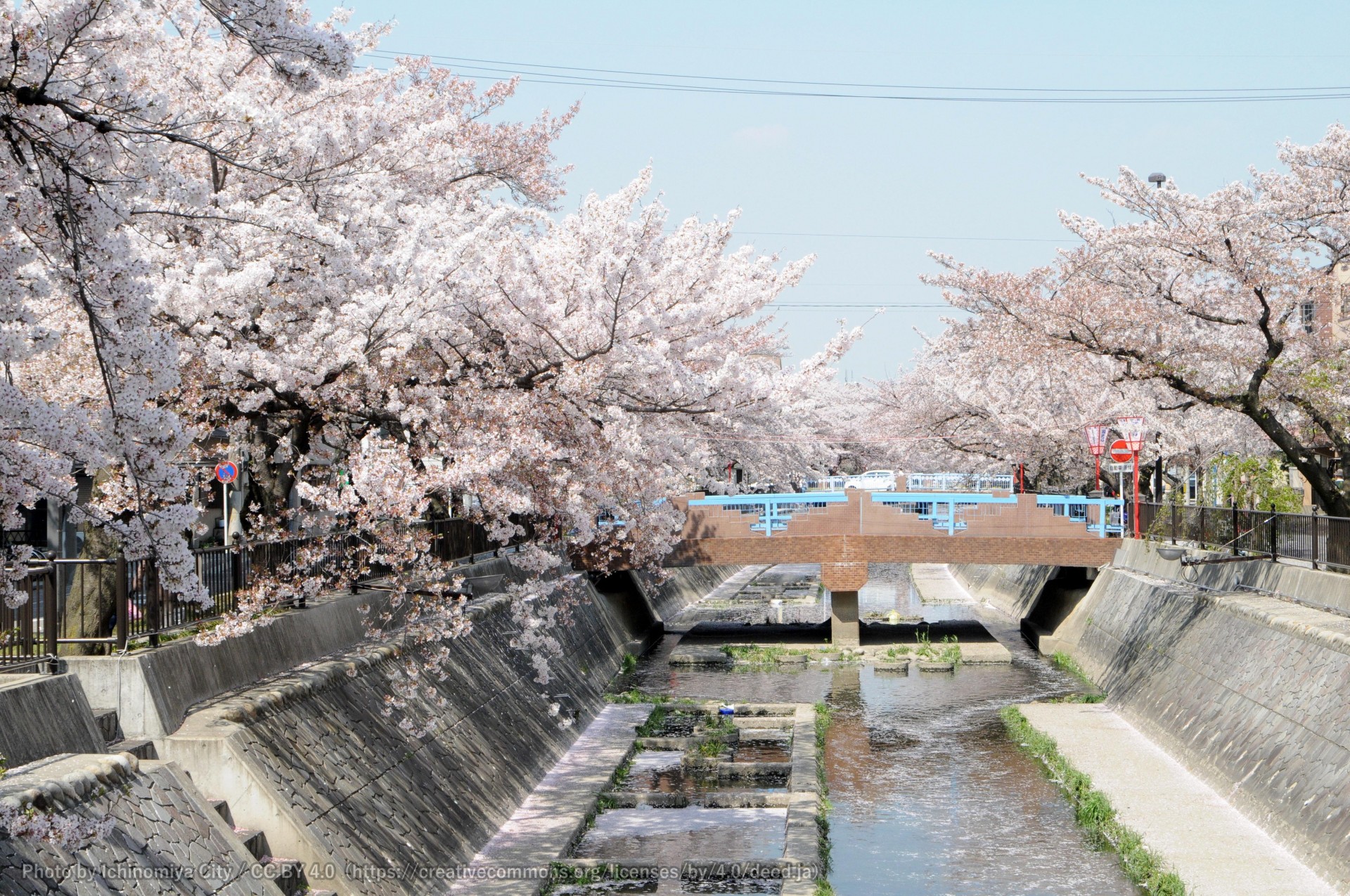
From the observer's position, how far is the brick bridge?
1270 inches

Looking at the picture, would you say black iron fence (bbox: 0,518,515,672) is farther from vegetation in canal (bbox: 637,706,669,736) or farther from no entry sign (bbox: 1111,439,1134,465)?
no entry sign (bbox: 1111,439,1134,465)

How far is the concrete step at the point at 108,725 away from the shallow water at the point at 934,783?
7892 millimetres

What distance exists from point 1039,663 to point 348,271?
21.8m

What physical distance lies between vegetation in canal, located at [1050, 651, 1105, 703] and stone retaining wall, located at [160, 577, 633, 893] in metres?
10.8

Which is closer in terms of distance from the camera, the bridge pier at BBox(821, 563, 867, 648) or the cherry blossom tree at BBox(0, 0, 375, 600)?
the cherry blossom tree at BBox(0, 0, 375, 600)

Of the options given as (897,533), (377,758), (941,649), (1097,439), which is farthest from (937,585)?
(377,758)

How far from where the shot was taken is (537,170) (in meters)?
26.5

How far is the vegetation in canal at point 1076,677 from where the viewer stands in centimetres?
2520

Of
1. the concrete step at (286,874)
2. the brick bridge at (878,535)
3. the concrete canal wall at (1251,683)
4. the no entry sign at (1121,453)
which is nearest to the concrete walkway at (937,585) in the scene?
the brick bridge at (878,535)

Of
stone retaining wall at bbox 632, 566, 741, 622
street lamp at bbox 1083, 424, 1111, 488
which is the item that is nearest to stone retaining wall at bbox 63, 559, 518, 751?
stone retaining wall at bbox 632, 566, 741, 622

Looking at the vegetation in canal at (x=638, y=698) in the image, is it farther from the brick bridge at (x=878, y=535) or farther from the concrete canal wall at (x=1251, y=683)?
the concrete canal wall at (x=1251, y=683)

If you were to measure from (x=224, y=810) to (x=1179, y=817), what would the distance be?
Answer: 1161 cm

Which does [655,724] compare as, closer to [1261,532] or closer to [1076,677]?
[1076,677]

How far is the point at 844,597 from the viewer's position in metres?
33.5
